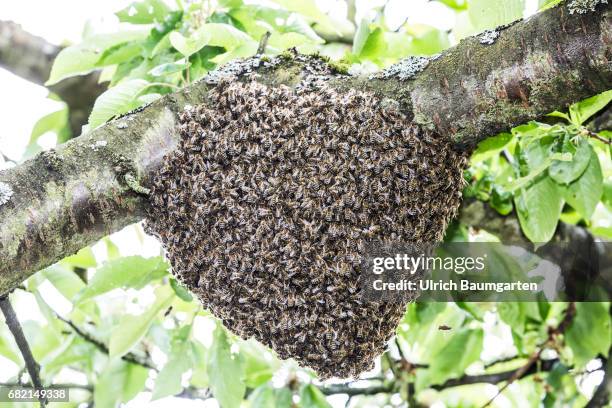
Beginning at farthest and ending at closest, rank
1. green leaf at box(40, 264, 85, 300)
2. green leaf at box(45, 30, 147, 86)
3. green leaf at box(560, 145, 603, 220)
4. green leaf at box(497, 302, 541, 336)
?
green leaf at box(497, 302, 541, 336), green leaf at box(40, 264, 85, 300), green leaf at box(45, 30, 147, 86), green leaf at box(560, 145, 603, 220)

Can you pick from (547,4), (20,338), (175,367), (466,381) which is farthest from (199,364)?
(547,4)

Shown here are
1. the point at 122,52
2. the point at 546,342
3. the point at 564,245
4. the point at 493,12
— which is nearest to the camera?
the point at 493,12

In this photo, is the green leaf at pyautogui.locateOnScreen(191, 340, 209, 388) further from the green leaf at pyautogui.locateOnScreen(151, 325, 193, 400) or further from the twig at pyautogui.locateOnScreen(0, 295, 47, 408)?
the twig at pyautogui.locateOnScreen(0, 295, 47, 408)

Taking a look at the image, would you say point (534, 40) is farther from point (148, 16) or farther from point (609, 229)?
point (609, 229)

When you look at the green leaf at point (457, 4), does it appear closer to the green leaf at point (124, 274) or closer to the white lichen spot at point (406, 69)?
the white lichen spot at point (406, 69)

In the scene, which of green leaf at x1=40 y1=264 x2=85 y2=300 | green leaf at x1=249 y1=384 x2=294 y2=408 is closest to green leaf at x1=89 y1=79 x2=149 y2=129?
green leaf at x1=40 y1=264 x2=85 y2=300

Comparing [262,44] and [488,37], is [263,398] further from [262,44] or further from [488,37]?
[488,37]
